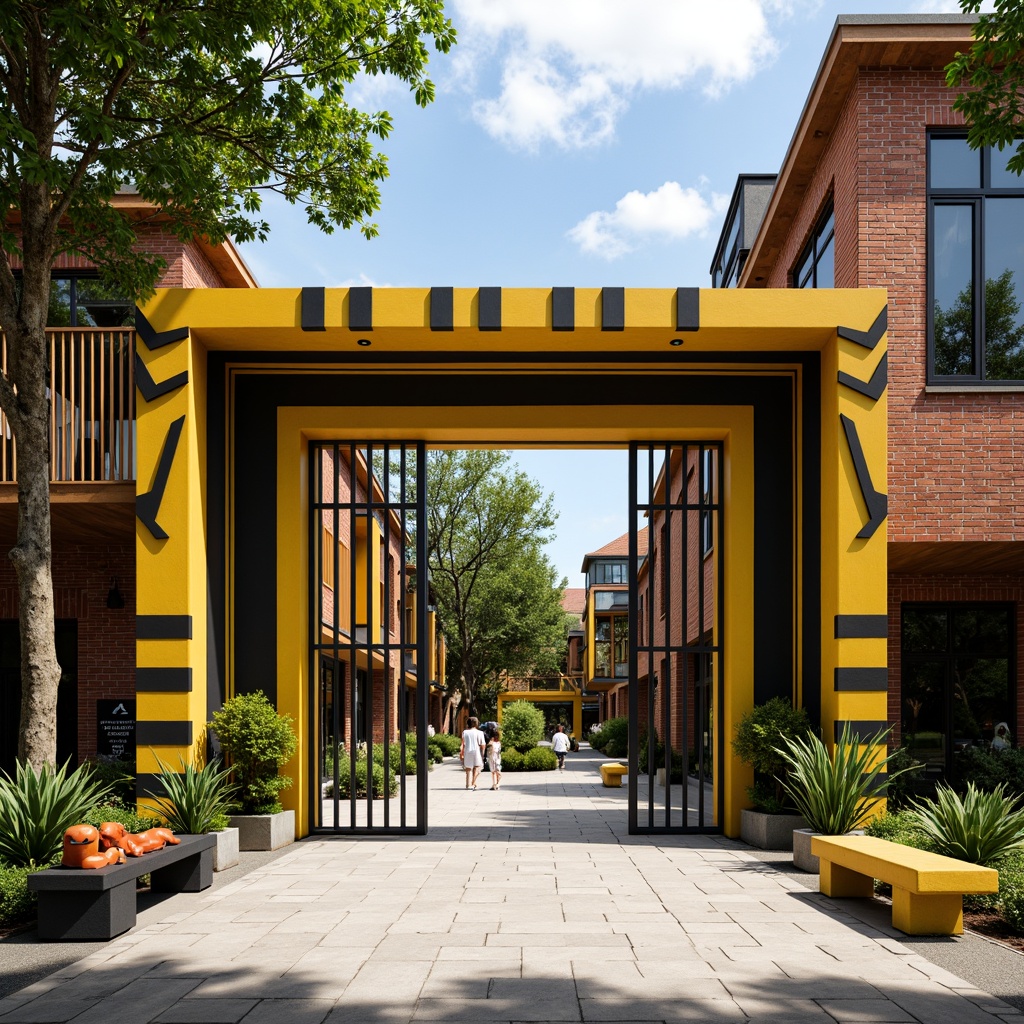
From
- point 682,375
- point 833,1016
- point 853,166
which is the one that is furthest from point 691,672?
point 833,1016

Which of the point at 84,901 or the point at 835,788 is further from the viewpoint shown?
the point at 835,788

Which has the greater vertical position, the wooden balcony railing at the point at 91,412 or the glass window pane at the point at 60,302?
the glass window pane at the point at 60,302

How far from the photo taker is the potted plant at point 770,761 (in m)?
13.1

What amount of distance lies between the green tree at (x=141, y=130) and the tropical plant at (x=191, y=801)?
4.36 feet

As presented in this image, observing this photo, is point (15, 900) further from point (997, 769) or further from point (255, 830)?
point (997, 769)

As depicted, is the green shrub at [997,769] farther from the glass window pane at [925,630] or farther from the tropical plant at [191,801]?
the tropical plant at [191,801]

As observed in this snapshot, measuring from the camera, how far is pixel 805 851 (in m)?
11.6

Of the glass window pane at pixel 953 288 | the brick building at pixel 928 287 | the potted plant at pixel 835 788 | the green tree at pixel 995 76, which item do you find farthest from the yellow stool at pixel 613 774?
the green tree at pixel 995 76

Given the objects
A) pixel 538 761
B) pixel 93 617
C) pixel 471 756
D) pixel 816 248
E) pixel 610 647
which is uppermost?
pixel 816 248

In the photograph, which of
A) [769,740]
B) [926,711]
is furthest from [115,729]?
[926,711]

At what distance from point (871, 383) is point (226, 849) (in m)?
9.17

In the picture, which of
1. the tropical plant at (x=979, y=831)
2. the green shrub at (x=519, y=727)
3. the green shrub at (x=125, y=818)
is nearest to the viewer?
the tropical plant at (x=979, y=831)

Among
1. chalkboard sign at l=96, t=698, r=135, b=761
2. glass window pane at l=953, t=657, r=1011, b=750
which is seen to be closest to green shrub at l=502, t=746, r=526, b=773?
chalkboard sign at l=96, t=698, r=135, b=761

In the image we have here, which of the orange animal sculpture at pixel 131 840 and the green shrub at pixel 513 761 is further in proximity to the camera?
the green shrub at pixel 513 761
